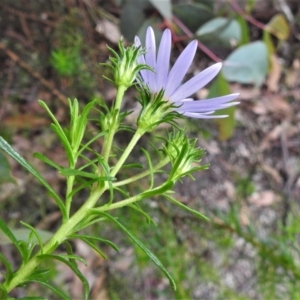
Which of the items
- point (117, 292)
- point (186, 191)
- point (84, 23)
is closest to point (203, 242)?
point (186, 191)

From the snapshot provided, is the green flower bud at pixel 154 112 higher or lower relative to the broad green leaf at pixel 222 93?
higher

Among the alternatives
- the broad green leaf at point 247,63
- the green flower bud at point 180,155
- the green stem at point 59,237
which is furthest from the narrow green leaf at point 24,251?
the broad green leaf at point 247,63

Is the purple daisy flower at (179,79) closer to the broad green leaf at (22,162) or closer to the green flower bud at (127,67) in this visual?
the green flower bud at (127,67)

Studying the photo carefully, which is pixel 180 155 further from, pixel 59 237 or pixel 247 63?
pixel 247 63

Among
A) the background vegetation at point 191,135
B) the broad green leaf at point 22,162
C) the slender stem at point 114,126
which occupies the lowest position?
the background vegetation at point 191,135

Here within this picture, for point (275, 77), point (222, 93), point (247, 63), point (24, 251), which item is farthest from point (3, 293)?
point (275, 77)

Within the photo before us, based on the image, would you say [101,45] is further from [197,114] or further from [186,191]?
[197,114]

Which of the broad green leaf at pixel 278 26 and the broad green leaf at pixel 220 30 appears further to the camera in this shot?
the broad green leaf at pixel 278 26
